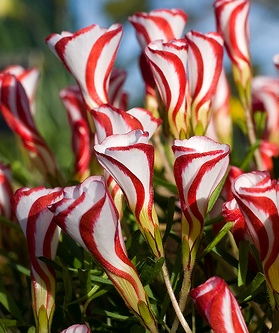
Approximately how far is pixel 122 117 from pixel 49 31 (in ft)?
9.33

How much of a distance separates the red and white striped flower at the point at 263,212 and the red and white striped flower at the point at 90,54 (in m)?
0.21

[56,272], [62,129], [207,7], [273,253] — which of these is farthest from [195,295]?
[207,7]

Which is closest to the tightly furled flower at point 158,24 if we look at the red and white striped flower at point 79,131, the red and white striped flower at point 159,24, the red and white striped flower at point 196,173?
the red and white striped flower at point 159,24

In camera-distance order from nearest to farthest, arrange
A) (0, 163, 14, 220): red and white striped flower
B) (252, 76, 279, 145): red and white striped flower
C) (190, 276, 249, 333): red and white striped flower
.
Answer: (190, 276, 249, 333): red and white striped flower, (0, 163, 14, 220): red and white striped flower, (252, 76, 279, 145): red and white striped flower

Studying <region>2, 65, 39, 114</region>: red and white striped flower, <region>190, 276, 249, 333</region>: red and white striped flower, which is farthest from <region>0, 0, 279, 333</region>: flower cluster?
<region>2, 65, 39, 114</region>: red and white striped flower

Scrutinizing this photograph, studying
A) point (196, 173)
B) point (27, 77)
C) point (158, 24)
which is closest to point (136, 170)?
point (196, 173)

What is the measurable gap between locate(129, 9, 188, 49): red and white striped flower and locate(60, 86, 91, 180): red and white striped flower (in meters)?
0.13

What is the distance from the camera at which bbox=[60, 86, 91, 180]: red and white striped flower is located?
800mm

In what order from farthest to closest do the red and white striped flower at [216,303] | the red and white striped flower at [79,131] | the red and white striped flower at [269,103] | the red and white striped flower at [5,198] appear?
the red and white striped flower at [269,103] → the red and white striped flower at [79,131] → the red and white striped flower at [5,198] → the red and white striped flower at [216,303]

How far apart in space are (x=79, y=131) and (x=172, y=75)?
0.23m

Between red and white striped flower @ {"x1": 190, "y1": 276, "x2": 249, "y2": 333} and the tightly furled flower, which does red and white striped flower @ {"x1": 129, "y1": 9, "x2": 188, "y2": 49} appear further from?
red and white striped flower @ {"x1": 190, "y1": 276, "x2": 249, "y2": 333}

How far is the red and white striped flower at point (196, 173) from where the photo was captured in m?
0.47

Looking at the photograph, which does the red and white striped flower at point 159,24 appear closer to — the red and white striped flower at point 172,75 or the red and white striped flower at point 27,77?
the red and white striped flower at point 172,75

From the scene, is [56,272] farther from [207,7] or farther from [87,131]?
[207,7]
